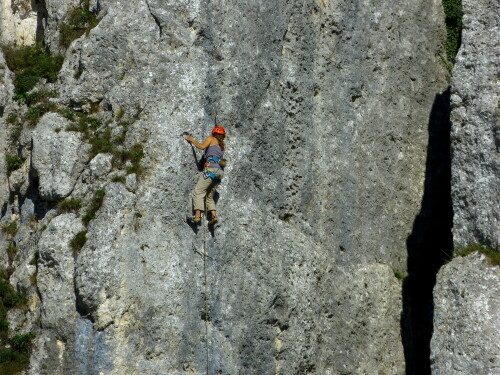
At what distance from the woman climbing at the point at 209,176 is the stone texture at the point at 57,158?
2078 millimetres

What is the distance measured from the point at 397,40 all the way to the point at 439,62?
153cm

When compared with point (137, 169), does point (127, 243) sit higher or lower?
lower

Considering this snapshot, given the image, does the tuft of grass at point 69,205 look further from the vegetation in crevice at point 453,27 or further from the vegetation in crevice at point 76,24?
the vegetation in crevice at point 453,27

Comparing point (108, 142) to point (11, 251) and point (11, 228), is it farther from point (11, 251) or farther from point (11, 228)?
point (11, 251)

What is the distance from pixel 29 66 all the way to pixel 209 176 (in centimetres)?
497

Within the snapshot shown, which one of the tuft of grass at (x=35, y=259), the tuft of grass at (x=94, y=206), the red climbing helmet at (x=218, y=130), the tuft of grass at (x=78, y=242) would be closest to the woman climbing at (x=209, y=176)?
the red climbing helmet at (x=218, y=130)

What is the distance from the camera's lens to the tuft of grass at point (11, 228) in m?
15.8

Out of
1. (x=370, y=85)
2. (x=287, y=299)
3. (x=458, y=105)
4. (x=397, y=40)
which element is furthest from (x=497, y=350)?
(x=397, y=40)

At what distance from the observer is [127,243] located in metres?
14.4

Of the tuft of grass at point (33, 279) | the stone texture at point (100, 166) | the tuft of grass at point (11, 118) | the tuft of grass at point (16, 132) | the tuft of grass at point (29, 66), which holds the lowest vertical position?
the tuft of grass at point (33, 279)

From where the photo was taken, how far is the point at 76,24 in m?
16.8

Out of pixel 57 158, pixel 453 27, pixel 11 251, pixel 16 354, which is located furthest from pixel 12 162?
pixel 453 27

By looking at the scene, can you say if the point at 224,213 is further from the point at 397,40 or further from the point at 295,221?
the point at 397,40

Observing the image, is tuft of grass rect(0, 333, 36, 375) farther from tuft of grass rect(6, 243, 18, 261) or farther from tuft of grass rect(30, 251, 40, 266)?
tuft of grass rect(6, 243, 18, 261)
